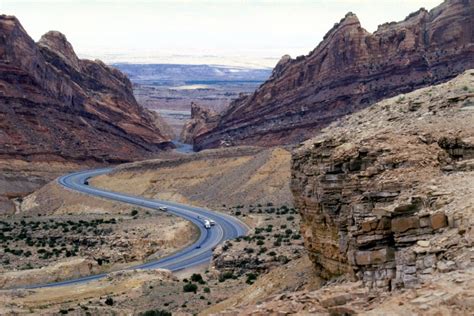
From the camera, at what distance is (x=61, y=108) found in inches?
4892

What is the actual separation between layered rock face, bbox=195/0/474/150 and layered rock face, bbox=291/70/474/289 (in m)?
83.4

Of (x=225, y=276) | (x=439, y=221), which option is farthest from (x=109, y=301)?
(x=439, y=221)

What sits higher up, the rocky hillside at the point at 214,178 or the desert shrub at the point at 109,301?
the desert shrub at the point at 109,301

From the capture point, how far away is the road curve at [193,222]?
51.8m

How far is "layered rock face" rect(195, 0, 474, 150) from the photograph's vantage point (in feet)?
344

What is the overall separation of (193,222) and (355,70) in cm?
5208

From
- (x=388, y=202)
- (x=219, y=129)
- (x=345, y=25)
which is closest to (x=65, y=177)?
(x=219, y=129)

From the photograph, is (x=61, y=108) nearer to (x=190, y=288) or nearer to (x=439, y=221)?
(x=190, y=288)

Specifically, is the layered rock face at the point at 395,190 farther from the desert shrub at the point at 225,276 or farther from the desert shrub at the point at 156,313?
the desert shrub at the point at 225,276

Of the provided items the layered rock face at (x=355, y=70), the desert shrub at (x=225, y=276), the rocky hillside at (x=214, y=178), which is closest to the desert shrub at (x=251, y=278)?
the desert shrub at (x=225, y=276)

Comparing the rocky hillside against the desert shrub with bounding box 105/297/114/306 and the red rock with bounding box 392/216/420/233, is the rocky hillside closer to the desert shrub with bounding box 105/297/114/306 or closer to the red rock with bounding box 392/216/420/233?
the desert shrub with bounding box 105/297/114/306

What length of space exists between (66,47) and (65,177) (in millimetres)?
40876

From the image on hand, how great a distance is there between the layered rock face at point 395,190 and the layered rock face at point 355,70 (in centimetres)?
8336

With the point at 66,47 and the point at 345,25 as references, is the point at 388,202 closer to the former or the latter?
the point at 345,25
